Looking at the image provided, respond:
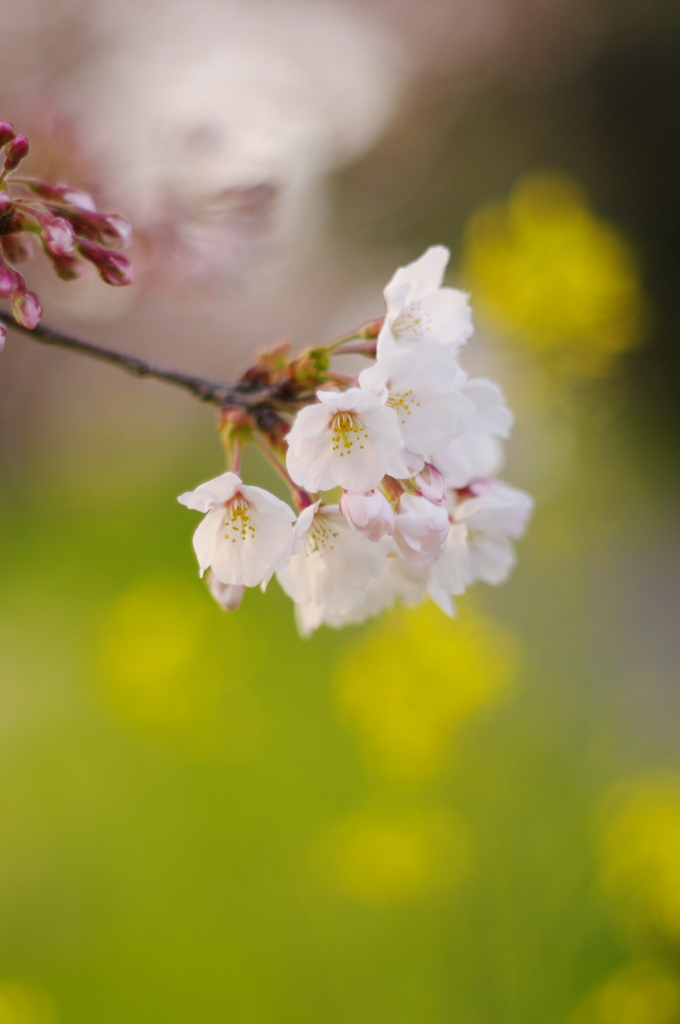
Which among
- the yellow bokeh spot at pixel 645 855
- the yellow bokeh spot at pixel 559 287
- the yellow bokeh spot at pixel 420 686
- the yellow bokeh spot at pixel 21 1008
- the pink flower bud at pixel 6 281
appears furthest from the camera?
the yellow bokeh spot at pixel 559 287

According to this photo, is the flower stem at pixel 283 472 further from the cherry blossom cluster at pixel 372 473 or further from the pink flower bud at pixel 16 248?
the pink flower bud at pixel 16 248

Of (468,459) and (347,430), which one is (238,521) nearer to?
(347,430)

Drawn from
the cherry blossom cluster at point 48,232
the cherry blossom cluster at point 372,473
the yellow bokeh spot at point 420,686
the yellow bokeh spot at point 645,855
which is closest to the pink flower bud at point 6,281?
the cherry blossom cluster at point 48,232

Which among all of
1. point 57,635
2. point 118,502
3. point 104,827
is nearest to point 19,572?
point 57,635

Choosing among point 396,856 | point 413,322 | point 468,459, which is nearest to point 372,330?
point 413,322

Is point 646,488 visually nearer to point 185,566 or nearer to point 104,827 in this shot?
point 185,566

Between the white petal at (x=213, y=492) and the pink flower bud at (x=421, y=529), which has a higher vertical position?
the white petal at (x=213, y=492)

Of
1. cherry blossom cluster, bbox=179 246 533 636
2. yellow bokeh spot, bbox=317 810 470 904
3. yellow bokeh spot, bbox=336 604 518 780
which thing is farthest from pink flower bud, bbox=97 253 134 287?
yellow bokeh spot, bbox=317 810 470 904
